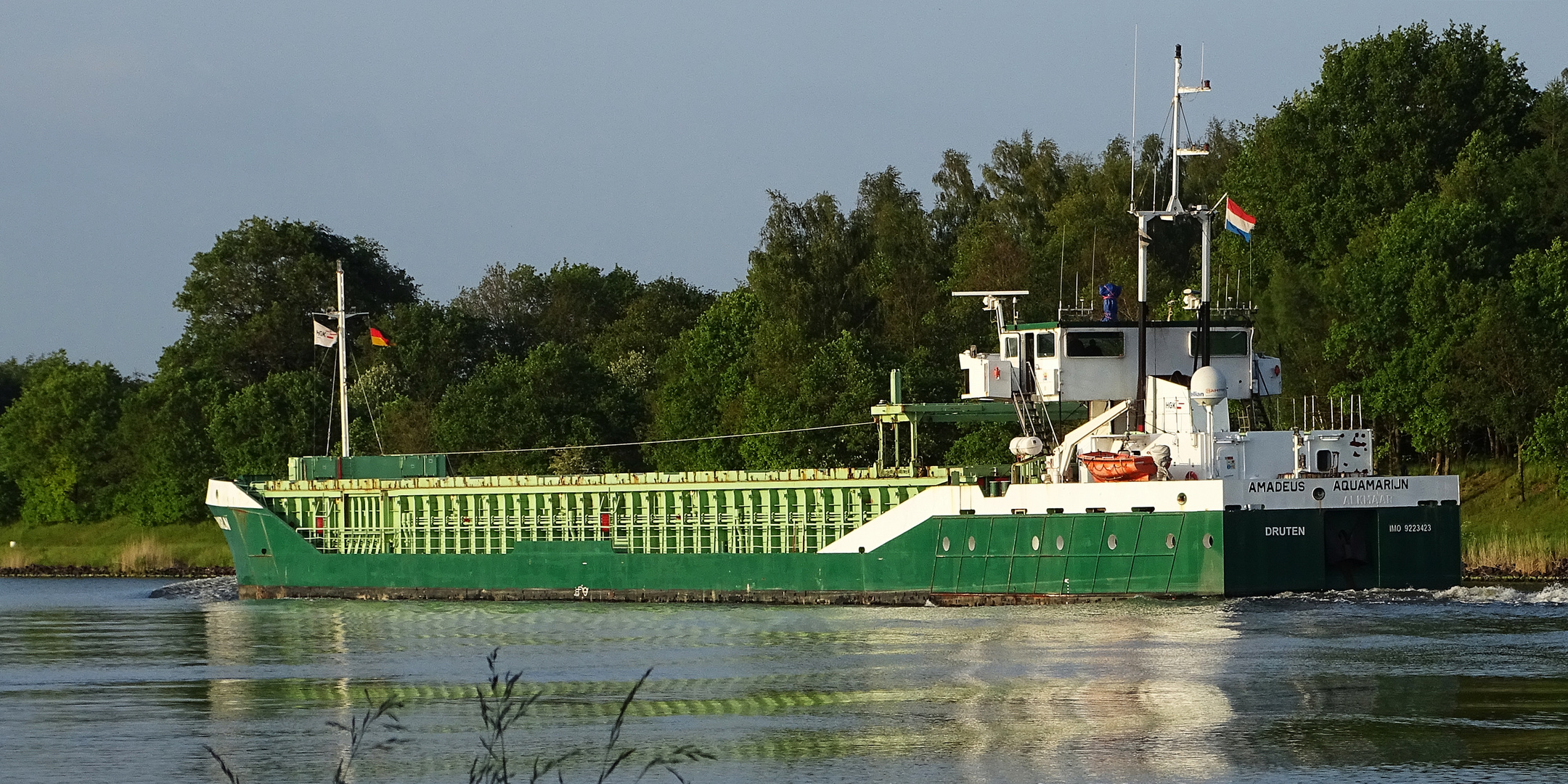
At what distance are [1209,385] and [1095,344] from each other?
459cm

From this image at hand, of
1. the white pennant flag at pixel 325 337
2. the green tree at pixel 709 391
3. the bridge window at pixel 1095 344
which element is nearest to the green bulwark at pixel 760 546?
the white pennant flag at pixel 325 337

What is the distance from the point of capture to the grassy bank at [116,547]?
8350 centimetres

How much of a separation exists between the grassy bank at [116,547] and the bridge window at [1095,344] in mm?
45475

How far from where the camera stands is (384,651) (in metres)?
39.7

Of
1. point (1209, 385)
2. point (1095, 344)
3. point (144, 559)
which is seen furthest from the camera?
point (144, 559)

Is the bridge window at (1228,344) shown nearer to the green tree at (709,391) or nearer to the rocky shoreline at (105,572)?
the green tree at (709,391)

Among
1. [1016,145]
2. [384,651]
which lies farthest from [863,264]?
[384,651]

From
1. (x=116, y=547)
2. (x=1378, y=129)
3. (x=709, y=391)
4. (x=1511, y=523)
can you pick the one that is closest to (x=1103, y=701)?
(x=1511, y=523)

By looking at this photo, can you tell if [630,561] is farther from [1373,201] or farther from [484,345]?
[484,345]

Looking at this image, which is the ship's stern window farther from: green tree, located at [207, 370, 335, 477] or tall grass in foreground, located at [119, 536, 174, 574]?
green tree, located at [207, 370, 335, 477]

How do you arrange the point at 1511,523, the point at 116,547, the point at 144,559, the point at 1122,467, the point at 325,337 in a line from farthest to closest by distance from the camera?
the point at 116,547
the point at 144,559
the point at 325,337
the point at 1511,523
the point at 1122,467

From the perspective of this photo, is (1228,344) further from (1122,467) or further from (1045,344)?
(1122,467)

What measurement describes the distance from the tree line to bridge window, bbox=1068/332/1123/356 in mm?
5532

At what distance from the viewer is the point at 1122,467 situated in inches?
1708
